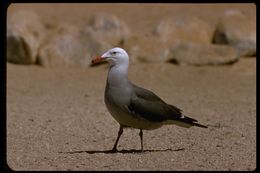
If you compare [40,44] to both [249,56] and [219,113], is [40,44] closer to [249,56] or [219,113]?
[249,56]

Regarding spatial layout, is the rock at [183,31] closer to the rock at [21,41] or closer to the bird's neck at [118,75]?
the rock at [21,41]

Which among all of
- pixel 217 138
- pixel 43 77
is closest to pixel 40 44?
pixel 43 77

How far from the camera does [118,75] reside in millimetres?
7988

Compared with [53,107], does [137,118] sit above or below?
above

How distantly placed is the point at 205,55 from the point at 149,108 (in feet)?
29.1

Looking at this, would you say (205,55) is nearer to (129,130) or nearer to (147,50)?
(147,50)

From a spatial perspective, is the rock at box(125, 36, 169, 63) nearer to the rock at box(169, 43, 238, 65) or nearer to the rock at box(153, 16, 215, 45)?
the rock at box(169, 43, 238, 65)

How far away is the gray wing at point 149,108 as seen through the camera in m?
7.92

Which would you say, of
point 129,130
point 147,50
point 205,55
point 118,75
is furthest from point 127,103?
point 147,50

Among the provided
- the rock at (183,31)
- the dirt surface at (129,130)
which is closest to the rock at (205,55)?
the dirt surface at (129,130)

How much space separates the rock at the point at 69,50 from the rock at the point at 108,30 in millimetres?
398

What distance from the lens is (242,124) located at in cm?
1081

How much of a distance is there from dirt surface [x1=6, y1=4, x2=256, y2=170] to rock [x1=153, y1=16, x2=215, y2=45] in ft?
4.82

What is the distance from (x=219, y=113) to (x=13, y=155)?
499 centimetres
